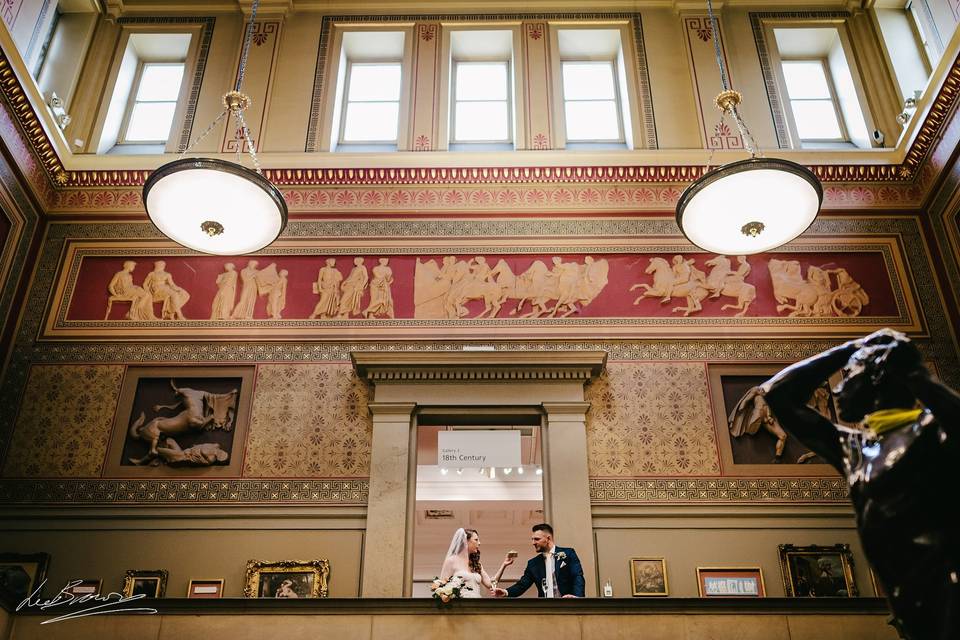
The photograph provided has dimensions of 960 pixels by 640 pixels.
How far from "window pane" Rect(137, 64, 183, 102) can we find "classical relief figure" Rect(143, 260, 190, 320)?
275 cm

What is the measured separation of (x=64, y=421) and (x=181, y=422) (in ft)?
4.04

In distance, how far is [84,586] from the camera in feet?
26.9

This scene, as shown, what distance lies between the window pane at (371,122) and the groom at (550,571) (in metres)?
5.92

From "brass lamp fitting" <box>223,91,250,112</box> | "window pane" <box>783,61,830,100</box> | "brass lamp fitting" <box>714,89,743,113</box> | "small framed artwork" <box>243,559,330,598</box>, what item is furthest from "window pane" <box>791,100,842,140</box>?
"small framed artwork" <box>243,559,330,598</box>

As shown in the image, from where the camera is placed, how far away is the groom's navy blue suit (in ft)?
23.9

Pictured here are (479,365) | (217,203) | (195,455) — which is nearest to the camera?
(217,203)

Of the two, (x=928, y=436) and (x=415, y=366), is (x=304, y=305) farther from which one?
(x=928, y=436)

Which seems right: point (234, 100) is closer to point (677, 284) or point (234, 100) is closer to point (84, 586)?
point (84, 586)

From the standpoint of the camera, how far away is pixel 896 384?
380 centimetres

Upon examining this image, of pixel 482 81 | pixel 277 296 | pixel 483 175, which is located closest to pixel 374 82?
pixel 482 81

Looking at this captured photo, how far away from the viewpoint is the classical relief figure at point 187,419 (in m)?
8.89

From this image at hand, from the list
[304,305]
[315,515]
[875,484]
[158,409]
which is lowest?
[875,484]

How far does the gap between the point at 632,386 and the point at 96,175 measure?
22.1 ft

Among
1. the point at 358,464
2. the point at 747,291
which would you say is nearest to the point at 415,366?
the point at 358,464
